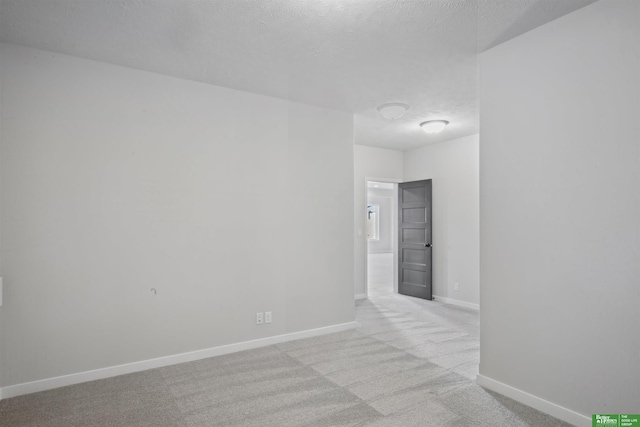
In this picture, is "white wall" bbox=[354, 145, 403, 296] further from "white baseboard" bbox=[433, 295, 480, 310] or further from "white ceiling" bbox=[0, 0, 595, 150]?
"white ceiling" bbox=[0, 0, 595, 150]

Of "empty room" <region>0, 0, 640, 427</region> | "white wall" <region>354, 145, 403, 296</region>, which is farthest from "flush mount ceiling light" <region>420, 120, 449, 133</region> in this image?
"white wall" <region>354, 145, 403, 296</region>

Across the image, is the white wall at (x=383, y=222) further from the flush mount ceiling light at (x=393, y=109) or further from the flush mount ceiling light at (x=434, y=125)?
the flush mount ceiling light at (x=393, y=109)

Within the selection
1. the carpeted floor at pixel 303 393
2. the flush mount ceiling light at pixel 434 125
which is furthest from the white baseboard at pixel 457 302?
the flush mount ceiling light at pixel 434 125

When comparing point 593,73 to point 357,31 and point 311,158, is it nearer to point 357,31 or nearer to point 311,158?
point 357,31

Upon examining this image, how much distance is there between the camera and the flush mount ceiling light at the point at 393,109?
4301 millimetres

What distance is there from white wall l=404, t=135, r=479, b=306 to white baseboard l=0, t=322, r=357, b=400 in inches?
104

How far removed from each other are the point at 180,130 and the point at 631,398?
13.1 ft

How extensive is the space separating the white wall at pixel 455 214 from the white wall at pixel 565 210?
9.79 ft

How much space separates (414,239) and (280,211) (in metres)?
3.43

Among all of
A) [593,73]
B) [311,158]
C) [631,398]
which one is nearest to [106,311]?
[311,158]

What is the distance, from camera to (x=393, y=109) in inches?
170

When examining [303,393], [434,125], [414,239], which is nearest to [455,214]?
[414,239]

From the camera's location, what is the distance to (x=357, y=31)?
272 cm

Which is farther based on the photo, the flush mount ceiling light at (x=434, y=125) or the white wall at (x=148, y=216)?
the flush mount ceiling light at (x=434, y=125)
